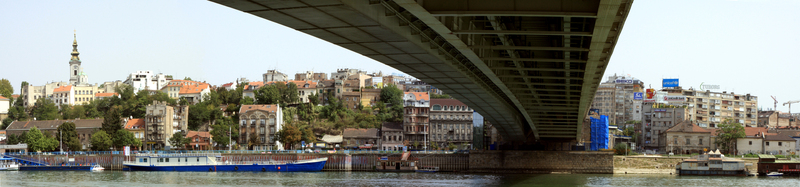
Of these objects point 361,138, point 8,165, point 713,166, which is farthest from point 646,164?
point 8,165

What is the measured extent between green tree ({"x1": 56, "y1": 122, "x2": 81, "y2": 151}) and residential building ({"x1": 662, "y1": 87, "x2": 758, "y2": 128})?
81019 mm

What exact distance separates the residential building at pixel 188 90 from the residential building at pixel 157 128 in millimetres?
34134

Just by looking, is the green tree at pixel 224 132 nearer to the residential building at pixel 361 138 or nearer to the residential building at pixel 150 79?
the residential building at pixel 361 138

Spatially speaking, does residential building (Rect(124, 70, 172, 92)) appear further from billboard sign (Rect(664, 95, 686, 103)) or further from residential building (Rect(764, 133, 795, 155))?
residential building (Rect(764, 133, 795, 155))

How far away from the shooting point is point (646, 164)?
65.5 meters

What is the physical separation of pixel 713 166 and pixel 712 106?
6222cm

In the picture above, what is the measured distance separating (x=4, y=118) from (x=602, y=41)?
12753 cm

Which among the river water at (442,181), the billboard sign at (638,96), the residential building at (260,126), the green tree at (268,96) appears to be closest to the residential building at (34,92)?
the green tree at (268,96)

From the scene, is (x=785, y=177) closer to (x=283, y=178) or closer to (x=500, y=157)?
(x=500, y=157)

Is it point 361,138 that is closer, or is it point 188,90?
point 361,138

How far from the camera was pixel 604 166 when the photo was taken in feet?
211

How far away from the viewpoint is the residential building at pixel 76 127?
99812 mm

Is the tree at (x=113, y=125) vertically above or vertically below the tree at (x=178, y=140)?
above

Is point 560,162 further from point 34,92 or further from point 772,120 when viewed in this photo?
point 34,92
